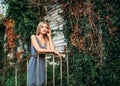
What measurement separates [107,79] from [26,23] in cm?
470

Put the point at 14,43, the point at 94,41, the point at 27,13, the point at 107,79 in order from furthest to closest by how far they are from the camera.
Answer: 1. the point at 14,43
2. the point at 27,13
3. the point at 94,41
4. the point at 107,79

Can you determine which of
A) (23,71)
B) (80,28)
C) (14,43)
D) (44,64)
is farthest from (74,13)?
(14,43)

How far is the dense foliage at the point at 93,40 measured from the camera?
812 cm

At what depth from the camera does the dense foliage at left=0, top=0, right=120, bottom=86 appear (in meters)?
8.12

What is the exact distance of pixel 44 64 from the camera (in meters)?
6.03

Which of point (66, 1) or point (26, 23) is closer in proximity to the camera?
point (66, 1)

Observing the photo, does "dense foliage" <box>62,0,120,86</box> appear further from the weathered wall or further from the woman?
the woman

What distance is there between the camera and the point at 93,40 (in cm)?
887

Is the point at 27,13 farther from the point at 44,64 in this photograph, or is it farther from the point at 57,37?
the point at 44,64

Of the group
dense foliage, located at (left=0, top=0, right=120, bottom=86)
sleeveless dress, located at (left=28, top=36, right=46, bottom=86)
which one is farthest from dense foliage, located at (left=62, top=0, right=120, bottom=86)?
sleeveless dress, located at (left=28, top=36, right=46, bottom=86)

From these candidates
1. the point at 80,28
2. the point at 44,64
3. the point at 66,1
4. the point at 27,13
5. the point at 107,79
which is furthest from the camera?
the point at 27,13

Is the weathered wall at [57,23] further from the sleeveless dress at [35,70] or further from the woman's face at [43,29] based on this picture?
the sleeveless dress at [35,70]

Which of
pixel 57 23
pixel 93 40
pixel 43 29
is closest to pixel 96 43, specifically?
pixel 93 40

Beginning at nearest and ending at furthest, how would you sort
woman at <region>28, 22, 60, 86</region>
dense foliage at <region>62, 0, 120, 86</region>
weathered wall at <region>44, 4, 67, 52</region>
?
woman at <region>28, 22, 60, 86</region>
dense foliage at <region>62, 0, 120, 86</region>
weathered wall at <region>44, 4, 67, 52</region>
